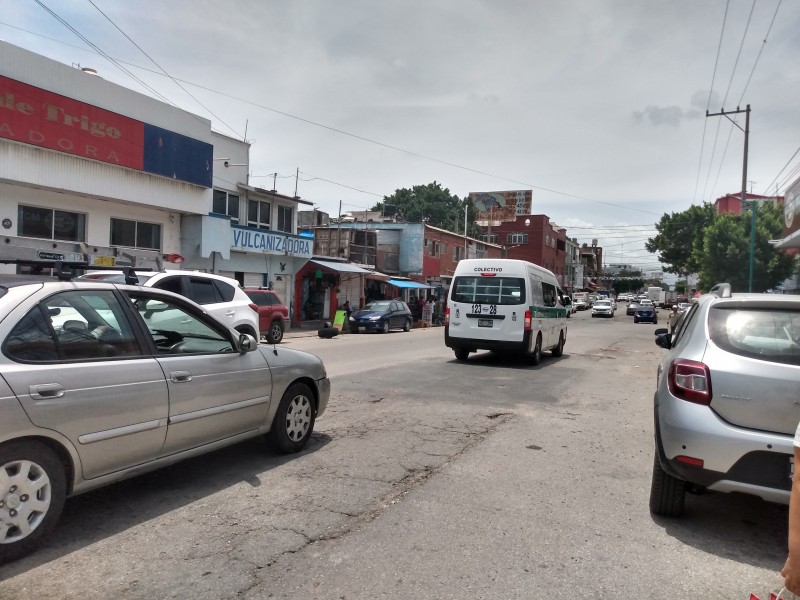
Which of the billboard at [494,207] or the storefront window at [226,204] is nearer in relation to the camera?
the storefront window at [226,204]

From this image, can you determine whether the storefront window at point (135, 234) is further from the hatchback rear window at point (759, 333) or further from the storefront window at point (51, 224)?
the hatchback rear window at point (759, 333)

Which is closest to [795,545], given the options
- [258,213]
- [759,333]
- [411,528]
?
[759,333]

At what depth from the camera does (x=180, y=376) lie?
425cm

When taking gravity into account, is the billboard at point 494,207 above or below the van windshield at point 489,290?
above

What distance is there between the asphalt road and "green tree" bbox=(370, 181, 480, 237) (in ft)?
231

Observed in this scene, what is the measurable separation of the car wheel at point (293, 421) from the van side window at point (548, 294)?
9275 millimetres

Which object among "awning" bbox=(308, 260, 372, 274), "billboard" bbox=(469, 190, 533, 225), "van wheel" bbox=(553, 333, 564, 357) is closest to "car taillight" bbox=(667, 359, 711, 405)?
"van wheel" bbox=(553, 333, 564, 357)

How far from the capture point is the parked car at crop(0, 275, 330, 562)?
3.27 m

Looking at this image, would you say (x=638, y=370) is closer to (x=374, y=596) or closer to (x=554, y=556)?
(x=554, y=556)

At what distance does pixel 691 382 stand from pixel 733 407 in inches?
11.3

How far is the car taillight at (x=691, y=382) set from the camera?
3865 mm

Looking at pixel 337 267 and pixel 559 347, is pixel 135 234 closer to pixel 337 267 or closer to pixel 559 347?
pixel 337 267

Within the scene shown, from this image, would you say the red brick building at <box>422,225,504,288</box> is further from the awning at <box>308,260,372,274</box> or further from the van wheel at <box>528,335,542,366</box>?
the van wheel at <box>528,335,542,366</box>

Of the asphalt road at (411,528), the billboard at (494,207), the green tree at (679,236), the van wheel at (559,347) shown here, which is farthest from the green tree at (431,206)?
the asphalt road at (411,528)
